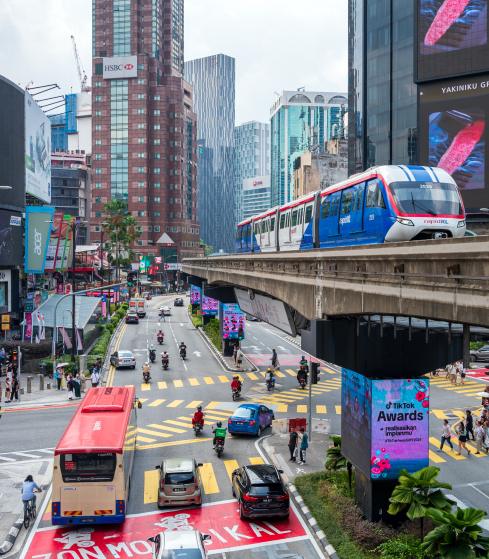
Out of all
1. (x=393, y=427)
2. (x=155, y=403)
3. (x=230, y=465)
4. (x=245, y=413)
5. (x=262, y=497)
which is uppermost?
(x=393, y=427)

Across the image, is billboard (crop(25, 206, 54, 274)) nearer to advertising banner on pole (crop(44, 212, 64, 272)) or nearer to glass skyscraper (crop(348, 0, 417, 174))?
advertising banner on pole (crop(44, 212, 64, 272))

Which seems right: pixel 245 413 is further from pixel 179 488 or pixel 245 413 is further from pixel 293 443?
pixel 179 488

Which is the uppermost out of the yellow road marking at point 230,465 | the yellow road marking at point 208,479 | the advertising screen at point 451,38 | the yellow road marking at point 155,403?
the advertising screen at point 451,38

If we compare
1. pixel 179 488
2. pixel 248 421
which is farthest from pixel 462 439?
pixel 179 488

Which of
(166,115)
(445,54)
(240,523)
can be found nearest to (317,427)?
(240,523)

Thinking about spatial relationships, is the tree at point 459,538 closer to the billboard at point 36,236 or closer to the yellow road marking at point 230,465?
the yellow road marking at point 230,465

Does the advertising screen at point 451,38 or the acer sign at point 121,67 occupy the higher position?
the acer sign at point 121,67

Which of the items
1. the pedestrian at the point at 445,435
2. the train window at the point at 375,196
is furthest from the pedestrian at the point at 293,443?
the train window at the point at 375,196
